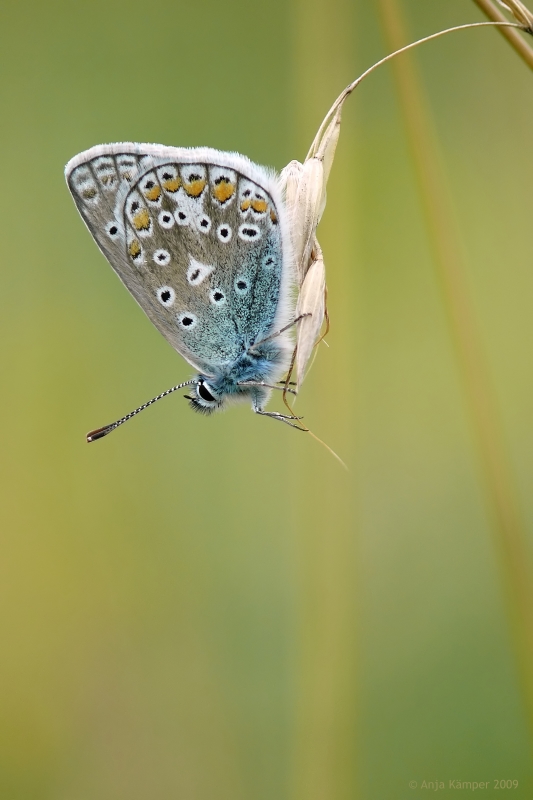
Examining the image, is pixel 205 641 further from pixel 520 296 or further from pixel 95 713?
pixel 520 296

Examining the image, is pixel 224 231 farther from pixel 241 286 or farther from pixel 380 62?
A: pixel 380 62

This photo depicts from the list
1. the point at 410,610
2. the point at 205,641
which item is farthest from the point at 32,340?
the point at 410,610

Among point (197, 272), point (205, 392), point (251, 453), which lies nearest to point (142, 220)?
point (197, 272)

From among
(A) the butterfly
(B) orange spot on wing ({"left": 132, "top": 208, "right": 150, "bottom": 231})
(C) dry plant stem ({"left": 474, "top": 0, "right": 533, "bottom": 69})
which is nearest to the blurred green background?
(A) the butterfly

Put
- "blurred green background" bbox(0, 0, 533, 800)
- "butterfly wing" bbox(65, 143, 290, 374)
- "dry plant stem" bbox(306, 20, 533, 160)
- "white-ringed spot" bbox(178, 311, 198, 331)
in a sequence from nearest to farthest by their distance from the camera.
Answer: "dry plant stem" bbox(306, 20, 533, 160)
"butterfly wing" bbox(65, 143, 290, 374)
"white-ringed spot" bbox(178, 311, 198, 331)
"blurred green background" bbox(0, 0, 533, 800)

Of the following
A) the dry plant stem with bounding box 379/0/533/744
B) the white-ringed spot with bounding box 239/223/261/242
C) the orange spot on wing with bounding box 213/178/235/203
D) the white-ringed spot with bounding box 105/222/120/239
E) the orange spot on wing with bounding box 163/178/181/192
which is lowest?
the dry plant stem with bounding box 379/0/533/744

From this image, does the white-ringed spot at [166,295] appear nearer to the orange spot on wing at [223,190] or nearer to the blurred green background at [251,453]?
the orange spot on wing at [223,190]

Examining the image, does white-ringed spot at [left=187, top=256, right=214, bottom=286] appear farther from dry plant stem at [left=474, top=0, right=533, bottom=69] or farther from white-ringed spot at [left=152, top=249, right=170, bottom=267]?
dry plant stem at [left=474, top=0, right=533, bottom=69]

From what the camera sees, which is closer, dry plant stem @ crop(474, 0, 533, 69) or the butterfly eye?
dry plant stem @ crop(474, 0, 533, 69)
